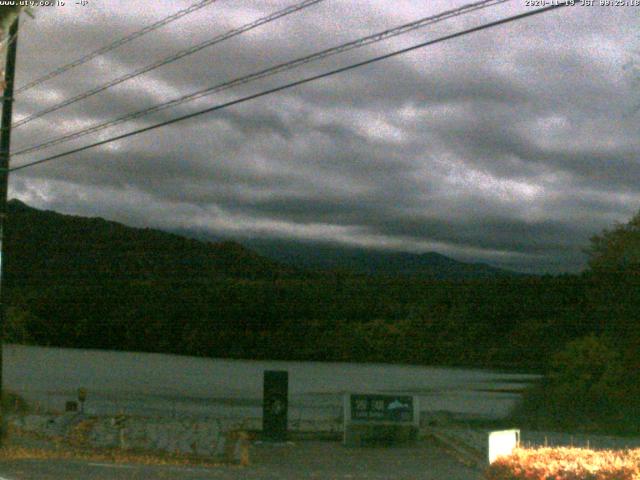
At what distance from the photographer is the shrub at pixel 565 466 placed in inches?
347

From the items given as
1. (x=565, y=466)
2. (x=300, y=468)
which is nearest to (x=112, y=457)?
(x=300, y=468)

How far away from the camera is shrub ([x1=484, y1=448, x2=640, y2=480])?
8.81 meters

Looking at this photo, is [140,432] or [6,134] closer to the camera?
[6,134]

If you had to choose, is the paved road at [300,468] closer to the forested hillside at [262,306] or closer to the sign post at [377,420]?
the sign post at [377,420]

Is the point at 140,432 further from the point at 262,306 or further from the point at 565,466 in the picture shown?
the point at 262,306

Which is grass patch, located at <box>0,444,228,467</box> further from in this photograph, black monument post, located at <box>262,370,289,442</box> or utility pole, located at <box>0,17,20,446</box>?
black monument post, located at <box>262,370,289,442</box>

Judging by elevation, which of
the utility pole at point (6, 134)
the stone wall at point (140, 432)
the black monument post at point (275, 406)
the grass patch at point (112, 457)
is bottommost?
the stone wall at point (140, 432)

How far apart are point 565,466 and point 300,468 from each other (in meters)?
7.77

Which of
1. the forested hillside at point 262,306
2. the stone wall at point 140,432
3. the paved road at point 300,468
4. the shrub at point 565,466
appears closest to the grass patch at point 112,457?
the stone wall at point 140,432

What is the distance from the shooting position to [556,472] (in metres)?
8.98

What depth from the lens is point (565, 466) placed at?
30.0 ft

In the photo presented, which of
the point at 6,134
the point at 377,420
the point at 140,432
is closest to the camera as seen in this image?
the point at 6,134

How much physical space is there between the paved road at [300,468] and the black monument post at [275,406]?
1.53 ft

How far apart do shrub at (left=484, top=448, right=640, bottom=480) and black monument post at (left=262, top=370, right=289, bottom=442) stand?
10.8 metres
